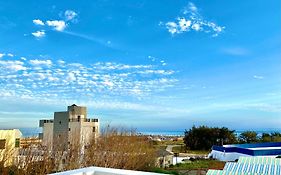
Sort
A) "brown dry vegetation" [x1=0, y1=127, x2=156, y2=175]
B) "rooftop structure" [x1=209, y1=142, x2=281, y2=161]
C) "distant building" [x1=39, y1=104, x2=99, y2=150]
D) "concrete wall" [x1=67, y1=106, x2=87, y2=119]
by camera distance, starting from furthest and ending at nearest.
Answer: "rooftop structure" [x1=209, y1=142, x2=281, y2=161], "concrete wall" [x1=67, y1=106, x2=87, y2=119], "distant building" [x1=39, y1=104, x2=99, y2=150], "brown dry vegetation" [x1=0, y1=127, x2=156, y2=175]

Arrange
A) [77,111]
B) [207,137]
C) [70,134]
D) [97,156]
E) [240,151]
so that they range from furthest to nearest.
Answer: [207,137]
[240,151]
[77,111]
[70,134]
[97,156]

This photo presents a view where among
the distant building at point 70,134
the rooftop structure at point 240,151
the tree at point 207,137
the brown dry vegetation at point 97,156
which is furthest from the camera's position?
the tree at point 207,137

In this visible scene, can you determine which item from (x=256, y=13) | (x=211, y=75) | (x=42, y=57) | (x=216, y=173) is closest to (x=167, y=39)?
(x=211, y=75)

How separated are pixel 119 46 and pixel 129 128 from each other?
3.60 meters

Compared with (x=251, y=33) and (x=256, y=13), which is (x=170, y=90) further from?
(x=256, y=13)

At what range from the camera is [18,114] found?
9070 mm

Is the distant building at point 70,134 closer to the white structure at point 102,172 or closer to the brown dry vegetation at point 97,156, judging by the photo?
the brown dry vegetation at point 97,156

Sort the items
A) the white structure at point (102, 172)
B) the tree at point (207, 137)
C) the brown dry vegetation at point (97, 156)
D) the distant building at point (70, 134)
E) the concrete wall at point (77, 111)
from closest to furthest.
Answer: the white structure at point (102, 172) < the brown dry vegetation at point (97, 156) < the distant building at point (70, 134) < the concrete wall at point (77, 111) < the tree at point (207, 137)

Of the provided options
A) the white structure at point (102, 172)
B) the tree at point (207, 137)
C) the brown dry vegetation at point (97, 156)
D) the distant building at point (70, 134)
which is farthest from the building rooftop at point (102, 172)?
the tree at point (207, 137)

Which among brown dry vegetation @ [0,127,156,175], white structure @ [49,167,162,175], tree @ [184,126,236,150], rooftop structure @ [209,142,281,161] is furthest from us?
tree @ [184,126,236,150]

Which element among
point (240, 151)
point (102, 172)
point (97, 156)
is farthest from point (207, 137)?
point (102, 172)

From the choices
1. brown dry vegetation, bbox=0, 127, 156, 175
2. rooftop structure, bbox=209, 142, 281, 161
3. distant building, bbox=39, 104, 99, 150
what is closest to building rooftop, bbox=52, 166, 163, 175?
brown dry vegetation, bbox=0, 127, 156, 175

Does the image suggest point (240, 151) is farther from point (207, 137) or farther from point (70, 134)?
point (70, 134)

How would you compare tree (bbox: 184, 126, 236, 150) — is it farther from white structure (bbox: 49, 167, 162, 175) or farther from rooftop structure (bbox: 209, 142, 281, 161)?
white structure (bbox: 49, 167, 162, 175)
